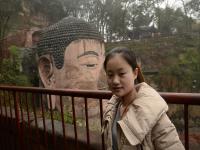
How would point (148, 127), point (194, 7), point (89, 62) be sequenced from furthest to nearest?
point (194, 7) < point (89, 62) < point (148, 127)

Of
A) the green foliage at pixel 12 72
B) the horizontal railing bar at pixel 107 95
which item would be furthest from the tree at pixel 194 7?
the horizontal railing bar at pixel 107 95

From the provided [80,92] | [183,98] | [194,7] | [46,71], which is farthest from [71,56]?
[194,7]

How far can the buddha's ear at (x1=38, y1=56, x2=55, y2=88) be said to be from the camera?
9.09 metres

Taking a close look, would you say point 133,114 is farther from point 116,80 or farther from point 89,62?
point 89,62

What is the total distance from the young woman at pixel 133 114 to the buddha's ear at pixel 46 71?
789cm

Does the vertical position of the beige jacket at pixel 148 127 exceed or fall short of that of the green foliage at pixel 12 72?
it exceeds it

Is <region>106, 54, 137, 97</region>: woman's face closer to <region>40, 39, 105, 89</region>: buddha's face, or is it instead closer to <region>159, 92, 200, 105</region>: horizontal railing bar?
<region>159, 92, 200, 105</region>: horizontal railing bar

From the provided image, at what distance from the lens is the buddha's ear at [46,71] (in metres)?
9.09

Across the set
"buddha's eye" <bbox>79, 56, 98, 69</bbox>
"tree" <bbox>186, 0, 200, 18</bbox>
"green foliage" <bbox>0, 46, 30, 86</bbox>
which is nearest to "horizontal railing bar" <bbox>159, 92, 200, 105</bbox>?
"buddha's eye" <bbox>79, 56, 98, 69</bbox>

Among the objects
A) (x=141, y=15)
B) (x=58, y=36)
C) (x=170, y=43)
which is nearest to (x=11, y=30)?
(x=58, y=36)

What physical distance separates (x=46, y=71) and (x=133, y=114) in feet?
27.6

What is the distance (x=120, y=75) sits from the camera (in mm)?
1250

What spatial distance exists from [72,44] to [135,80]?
7671mm

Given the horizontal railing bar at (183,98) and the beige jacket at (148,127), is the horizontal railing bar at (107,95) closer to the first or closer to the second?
the horizontal railing bar at (183,98)
